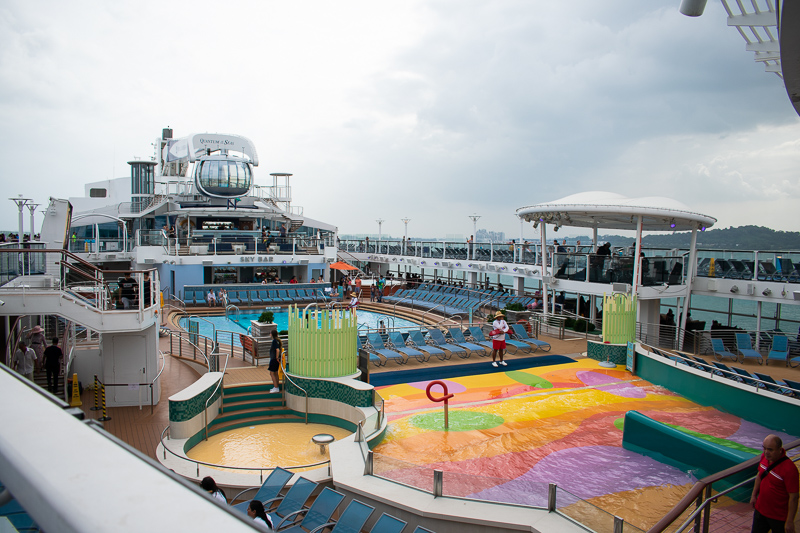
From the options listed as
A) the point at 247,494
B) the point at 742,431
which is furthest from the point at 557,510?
the point at 742,431

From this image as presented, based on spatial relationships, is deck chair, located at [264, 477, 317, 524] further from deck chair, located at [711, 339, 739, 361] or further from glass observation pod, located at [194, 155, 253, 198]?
glass observation pod, located at [194, 155, 253, 198]

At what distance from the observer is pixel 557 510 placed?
6.12m

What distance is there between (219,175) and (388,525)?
116 ft

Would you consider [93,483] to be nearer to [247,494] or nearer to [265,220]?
[247,494]

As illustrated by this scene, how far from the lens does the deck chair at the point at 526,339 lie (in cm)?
1659

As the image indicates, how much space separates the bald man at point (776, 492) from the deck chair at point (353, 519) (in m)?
3.83

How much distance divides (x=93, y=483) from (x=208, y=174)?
39798mm

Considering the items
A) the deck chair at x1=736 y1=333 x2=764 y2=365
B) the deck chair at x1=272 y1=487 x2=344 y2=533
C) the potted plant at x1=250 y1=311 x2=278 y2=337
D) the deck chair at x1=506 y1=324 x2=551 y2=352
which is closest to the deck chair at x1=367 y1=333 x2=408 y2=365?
the potted plant at x1=250 y1=311 x2=278 y2=337

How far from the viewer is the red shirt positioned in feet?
15.9

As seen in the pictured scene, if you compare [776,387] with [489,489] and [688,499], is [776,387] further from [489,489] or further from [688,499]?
[489,489]

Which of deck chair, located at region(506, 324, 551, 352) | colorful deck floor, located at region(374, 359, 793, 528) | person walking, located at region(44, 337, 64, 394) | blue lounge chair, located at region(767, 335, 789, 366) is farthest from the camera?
deck chair, located at region(506, 324, 551, 352)

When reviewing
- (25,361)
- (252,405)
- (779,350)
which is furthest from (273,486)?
(779,350)

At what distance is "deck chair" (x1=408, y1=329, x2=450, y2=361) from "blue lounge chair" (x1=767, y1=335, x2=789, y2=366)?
9.15 m

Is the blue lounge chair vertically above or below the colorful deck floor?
above
